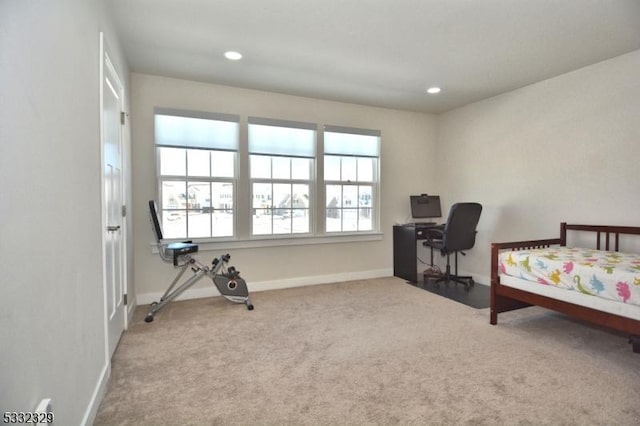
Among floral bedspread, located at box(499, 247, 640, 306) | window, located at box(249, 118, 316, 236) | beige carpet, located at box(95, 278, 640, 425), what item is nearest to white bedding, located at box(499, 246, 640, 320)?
floral bedspread, located at box(499, 247, 640, 306)

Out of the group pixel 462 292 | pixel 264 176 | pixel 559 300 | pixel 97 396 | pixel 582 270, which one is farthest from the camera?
pixel 264 176

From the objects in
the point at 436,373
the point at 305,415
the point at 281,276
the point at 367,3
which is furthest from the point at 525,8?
the point at 281,276

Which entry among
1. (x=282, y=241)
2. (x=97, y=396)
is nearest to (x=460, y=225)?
(x=282, y=241)

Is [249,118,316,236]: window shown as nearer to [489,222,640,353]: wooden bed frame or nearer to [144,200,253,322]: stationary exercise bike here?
[144,200,253,322]: stationary exercise bike

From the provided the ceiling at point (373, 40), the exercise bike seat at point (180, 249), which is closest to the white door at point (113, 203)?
the exercise bike seat at point (180, 249)

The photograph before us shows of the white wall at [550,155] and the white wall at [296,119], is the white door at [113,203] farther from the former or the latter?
the white wall at [550,155]

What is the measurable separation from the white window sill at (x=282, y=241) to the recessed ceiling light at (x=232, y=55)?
198 cm

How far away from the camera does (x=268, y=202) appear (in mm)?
4137

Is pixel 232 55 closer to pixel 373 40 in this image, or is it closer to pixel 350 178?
pixel 373 40

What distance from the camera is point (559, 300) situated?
2521 mm

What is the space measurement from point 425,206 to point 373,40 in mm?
2795

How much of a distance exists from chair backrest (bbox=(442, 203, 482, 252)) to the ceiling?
4.81 ft

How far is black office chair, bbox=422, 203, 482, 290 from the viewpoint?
3979 mm

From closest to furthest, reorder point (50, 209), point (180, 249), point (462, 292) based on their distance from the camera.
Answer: point (50, 209)
point (180, 249)
point (462, 292)
